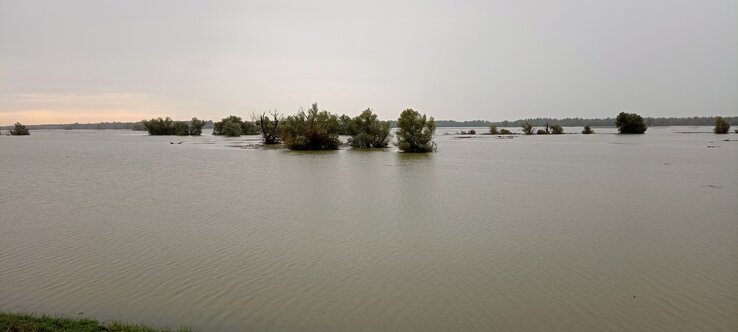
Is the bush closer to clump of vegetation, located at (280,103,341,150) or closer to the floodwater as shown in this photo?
clump of vegetation, located at (280,103,341,150)

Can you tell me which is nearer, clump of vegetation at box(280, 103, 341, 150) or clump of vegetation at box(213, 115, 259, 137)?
clump of vegetation at box(280, 103, 341, 150)

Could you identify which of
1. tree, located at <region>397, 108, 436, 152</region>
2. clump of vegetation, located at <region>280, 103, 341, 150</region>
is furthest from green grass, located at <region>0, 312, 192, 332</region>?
clump of vegetation, located at <region>280, 103, 341, 150</region>

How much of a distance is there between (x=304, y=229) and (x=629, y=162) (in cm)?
2521

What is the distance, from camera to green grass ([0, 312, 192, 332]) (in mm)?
4777

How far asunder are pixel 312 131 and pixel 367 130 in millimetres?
6542

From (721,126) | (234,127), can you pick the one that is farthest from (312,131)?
(721,126)

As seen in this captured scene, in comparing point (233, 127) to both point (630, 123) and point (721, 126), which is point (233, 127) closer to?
point (630, 123)

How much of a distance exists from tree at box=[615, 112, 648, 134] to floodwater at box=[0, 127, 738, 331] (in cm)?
7332

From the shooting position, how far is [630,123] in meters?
81.9

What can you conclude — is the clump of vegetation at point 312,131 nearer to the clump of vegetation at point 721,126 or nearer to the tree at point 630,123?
the tree at point 630,123

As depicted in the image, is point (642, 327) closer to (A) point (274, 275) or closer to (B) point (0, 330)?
(A) point (274, 275)

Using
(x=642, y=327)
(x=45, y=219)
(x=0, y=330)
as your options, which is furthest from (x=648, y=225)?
(x=45, y=219)

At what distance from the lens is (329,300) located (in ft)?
20.5

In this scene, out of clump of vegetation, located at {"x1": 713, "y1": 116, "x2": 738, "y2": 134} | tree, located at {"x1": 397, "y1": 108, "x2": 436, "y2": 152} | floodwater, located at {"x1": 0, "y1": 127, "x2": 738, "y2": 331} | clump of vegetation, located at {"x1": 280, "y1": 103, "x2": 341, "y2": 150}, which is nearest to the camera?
floodwater, located at {"x1": 0, "y1": 127, "x2": 738, "y2": 331}
